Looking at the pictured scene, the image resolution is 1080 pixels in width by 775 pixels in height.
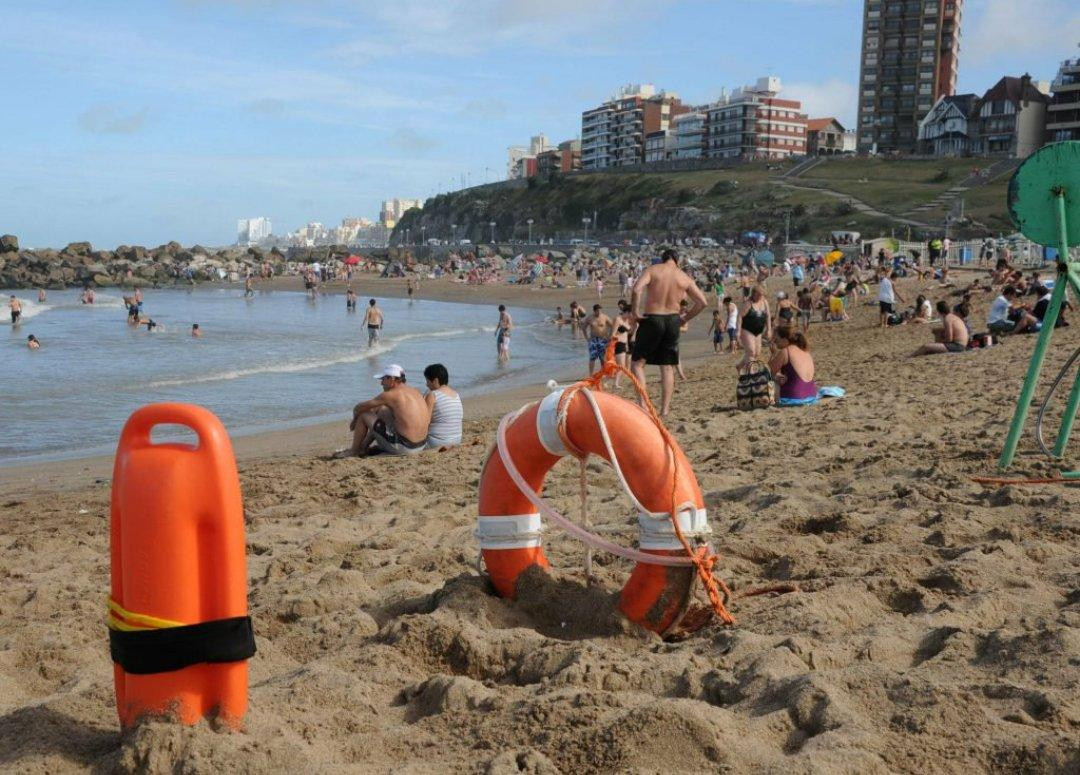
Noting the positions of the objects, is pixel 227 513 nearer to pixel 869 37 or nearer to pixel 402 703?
pixel 402 703

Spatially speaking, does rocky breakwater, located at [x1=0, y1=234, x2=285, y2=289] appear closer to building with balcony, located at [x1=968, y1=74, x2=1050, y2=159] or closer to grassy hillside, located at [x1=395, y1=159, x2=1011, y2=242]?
grassy hillside, located at [x1=395, y1=159, x2=1011, y2=242]

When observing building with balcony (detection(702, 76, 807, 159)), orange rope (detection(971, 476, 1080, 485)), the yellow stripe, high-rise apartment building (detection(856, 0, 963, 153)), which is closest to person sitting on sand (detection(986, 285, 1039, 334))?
orange rope (detection(971, 476, 1080, 485))

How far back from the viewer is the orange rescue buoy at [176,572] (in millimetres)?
2381

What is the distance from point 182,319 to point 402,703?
36.3m

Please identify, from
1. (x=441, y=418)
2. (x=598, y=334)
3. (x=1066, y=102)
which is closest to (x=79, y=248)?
(x=598, y=334)

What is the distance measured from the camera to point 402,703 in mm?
2768

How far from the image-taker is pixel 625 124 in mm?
129625

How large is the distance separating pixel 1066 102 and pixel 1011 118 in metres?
4.83

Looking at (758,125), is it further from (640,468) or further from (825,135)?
(640,468)

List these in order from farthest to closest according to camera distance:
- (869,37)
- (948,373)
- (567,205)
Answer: (567,205) < (869,37) < (948,373)

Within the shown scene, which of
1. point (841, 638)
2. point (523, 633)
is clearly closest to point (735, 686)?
point (841, 638)

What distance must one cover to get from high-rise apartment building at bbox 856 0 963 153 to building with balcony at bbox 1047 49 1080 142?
64.8 feet

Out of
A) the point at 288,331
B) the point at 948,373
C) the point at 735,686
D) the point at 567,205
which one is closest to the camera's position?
the point at 735,686

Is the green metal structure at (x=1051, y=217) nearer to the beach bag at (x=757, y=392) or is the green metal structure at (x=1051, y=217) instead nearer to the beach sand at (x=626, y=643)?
the beach sand at (x=626, y=643)
